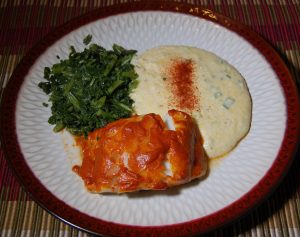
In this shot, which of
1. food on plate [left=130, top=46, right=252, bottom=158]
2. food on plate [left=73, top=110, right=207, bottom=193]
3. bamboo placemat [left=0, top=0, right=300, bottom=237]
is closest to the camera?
food on plate [left=73, top=110, right=207, bottom=193]

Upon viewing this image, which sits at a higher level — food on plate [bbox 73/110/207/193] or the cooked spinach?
the cooked spinach

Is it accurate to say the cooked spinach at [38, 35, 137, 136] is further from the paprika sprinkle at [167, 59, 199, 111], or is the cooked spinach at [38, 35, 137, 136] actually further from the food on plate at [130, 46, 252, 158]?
the paprika sprinkle at [167, 59, 199, 111]

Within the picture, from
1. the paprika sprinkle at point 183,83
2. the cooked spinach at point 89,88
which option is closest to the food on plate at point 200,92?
the paprika sprinkle at point 183,83

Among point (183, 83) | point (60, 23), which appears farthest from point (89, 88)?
point (60, 23)

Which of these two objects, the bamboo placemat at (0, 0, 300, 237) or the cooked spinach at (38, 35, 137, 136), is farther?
the cooked spinach at (38, 35, 137, 136)

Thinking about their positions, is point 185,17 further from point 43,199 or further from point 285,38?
point 43,199

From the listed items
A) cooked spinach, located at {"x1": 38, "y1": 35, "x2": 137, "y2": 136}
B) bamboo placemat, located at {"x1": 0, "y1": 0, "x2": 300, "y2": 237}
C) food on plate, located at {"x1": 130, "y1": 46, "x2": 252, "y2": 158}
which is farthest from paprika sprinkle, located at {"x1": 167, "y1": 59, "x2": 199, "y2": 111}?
bamboo placemat, located at {"x1": 0, "y1": 0, "x2": 300, "y2": 237}

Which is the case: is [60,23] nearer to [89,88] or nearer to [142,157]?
[89,88]
